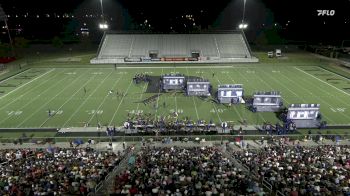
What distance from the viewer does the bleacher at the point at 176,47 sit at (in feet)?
204

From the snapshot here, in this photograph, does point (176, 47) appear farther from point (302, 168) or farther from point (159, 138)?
point (302, 168)

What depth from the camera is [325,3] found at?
8431 centimetres

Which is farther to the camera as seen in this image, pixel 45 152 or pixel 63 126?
pixel 63 126

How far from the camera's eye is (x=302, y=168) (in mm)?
17297

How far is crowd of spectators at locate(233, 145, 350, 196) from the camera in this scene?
15.2 m

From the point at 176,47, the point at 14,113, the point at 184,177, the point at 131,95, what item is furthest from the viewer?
the point at 176,47

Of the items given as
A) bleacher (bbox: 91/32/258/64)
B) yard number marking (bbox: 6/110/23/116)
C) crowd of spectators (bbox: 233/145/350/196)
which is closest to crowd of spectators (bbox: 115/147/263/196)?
crowd of spectators (bbox: 233/145/350/196)

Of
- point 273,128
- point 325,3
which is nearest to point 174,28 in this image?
point 325,3

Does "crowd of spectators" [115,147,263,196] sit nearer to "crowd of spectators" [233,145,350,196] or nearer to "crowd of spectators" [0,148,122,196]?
"crowd of spectators" [233,145,350,196]

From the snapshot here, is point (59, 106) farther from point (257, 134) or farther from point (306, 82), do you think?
point (306, 82)

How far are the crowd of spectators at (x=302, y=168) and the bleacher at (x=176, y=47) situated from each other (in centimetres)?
3997

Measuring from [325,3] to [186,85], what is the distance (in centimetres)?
6516

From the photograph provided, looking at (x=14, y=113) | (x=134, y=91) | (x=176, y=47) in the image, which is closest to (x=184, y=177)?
(x=14, y=113)

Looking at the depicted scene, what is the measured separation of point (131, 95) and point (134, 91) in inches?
71.9
